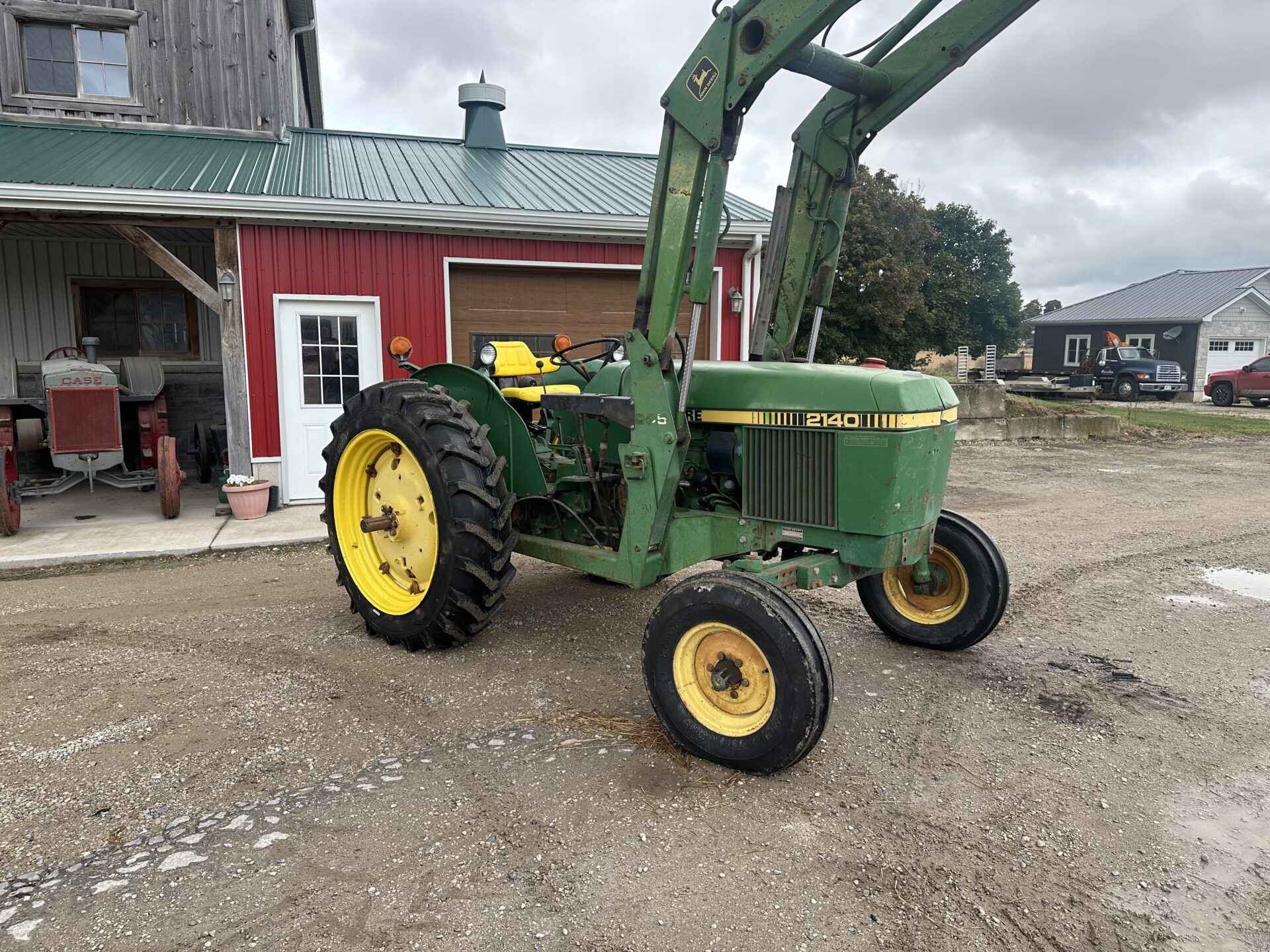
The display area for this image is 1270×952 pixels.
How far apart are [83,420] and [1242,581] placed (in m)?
9.30

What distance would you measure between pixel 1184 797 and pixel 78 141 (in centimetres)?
1064

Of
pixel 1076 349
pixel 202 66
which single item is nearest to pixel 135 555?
pixel 202 66

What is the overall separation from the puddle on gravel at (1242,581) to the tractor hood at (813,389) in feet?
10.1

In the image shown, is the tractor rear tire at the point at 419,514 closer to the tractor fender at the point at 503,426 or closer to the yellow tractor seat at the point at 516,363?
the tractor fender at the point at 503,426

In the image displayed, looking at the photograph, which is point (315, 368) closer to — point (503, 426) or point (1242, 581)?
point (503, 426)

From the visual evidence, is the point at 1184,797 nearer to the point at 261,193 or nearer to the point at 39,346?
the point at 261,193

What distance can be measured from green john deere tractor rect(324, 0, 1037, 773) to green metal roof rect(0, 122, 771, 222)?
415 cm

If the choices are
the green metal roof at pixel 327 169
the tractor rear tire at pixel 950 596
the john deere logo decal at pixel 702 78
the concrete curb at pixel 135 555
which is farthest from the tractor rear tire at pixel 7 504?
the tractor rear tire at pixel 950 596

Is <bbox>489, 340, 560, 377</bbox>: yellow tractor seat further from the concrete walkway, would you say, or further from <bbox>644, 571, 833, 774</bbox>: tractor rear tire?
the concrete walkway

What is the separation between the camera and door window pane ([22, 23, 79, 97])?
9672 mm

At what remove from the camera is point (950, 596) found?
4.07 metres

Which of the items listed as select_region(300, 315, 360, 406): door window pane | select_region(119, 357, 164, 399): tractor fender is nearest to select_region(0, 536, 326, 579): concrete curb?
select_region(300, 315, 360, 406): door window pane

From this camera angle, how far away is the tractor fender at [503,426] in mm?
4129

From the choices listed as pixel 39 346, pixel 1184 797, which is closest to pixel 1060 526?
pixel 1184 797
